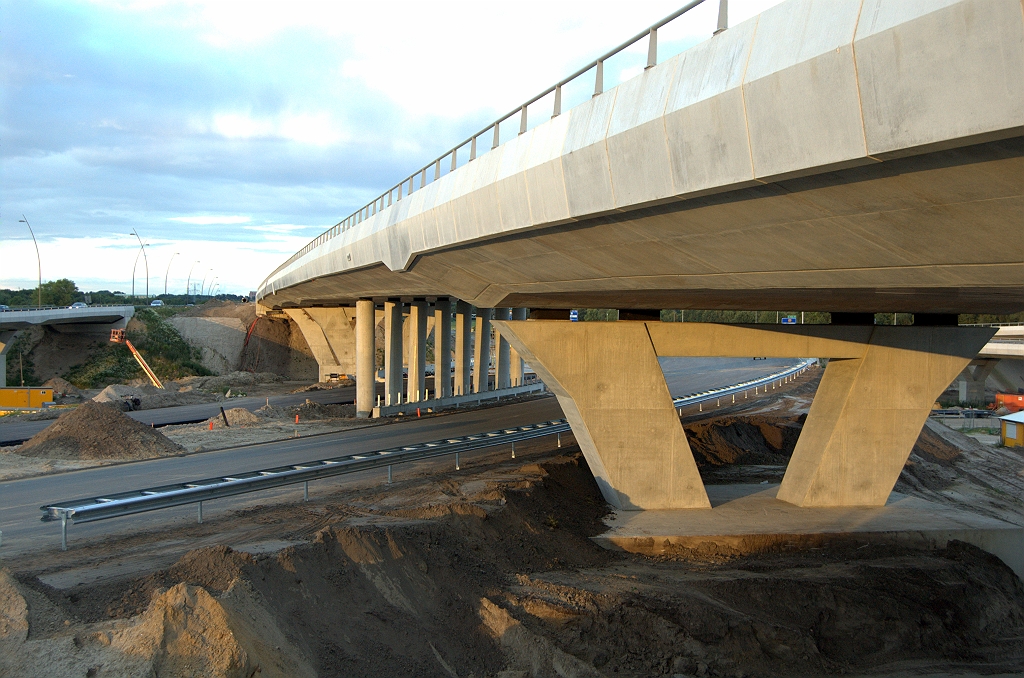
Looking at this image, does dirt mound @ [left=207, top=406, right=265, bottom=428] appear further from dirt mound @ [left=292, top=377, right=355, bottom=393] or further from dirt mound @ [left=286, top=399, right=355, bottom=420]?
dirt mound @ [left=292, top=377, right=355, bottom=393]

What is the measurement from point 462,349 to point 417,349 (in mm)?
3004

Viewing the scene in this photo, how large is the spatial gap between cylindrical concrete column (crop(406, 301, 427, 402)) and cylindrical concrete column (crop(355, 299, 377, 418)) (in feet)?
10.6

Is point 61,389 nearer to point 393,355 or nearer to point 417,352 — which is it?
point 393,355

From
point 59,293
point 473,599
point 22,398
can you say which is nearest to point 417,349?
point 22,398

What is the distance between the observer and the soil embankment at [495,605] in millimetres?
7599

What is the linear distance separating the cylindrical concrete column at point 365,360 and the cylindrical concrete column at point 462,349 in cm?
599

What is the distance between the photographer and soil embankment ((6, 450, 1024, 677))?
7.60m

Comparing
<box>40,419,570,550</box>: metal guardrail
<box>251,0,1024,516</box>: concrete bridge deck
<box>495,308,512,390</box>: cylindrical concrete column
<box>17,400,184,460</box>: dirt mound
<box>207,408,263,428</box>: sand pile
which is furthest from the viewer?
<box>495,308,512,390</box>: cylindrical concrete column

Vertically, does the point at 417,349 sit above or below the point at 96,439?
above

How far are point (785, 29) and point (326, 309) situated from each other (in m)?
68.6

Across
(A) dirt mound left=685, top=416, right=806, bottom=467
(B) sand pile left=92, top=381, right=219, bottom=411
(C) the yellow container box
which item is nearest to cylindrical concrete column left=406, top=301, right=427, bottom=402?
(B) sand pile left=92, top=381, right=219, bottom=411

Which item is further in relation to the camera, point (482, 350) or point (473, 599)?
point (482, 350)

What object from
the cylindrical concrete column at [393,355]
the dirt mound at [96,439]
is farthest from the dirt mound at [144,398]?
the dirt mound at [96,439]

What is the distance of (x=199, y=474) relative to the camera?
19.6m
